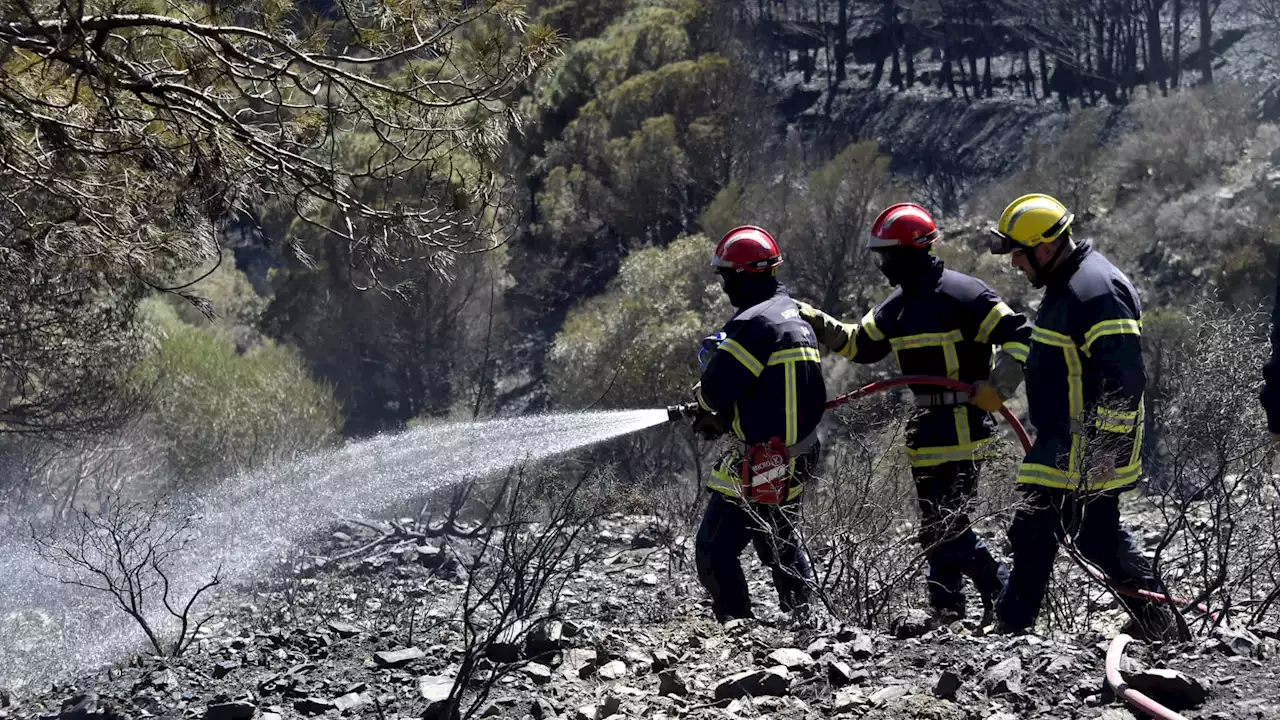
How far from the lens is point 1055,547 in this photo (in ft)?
15.5

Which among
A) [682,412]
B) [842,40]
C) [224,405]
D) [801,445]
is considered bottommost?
[224,405]

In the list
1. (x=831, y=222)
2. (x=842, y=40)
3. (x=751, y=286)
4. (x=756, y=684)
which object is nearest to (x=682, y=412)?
(x=751, y=286)

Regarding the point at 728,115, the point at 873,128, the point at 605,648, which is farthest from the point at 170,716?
→ the point at 873,128

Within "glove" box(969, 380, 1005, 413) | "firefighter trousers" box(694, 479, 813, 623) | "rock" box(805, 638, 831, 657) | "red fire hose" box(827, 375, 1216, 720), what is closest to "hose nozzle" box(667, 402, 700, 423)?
"firefighter trousers" box(694, 479, 813, 623)

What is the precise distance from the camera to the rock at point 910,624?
4609 millimetres

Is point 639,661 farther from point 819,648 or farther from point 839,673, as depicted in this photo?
point 839,673

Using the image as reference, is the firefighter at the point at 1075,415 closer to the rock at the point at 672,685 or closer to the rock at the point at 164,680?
the rock at the point at 672,685

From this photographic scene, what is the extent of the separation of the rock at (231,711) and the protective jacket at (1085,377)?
282 centimetres

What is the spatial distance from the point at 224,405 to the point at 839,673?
27295 millimetres

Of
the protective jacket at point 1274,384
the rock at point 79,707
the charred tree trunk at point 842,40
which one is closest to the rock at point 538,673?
the rock at point 79,707

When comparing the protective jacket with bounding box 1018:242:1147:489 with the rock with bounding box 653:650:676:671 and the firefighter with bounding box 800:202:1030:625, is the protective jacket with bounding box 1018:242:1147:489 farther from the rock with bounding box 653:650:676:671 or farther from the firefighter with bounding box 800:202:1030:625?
the rock with bounding box 653:650:676:671

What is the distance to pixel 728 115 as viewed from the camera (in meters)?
37.7

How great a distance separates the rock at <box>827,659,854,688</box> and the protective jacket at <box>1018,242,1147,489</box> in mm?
1055

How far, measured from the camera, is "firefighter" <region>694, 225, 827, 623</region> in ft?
17.6
